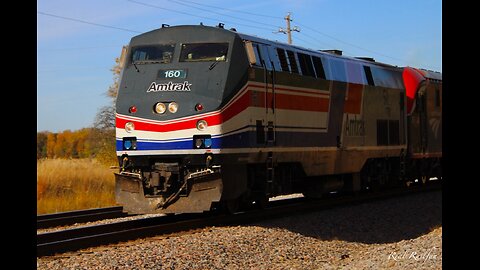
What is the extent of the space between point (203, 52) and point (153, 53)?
1076mm

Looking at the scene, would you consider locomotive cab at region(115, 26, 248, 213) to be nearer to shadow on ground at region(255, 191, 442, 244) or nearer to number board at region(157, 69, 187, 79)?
number board at region(157, 69, 187, 79)

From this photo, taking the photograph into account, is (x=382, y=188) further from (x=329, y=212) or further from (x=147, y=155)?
(x=147, y=155)

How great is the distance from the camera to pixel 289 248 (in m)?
10.5

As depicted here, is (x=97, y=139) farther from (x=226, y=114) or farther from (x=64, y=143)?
Answer: (x=64, y=143)

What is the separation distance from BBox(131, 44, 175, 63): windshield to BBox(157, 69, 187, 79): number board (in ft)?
1.03

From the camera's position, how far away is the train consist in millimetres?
12023

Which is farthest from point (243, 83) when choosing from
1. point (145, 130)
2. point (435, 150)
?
point (435, 150)

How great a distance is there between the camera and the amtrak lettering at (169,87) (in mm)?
12258

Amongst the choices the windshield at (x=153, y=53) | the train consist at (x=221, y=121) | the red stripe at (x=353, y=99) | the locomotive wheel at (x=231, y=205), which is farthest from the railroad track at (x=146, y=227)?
the windshield at (x=153, y=53)

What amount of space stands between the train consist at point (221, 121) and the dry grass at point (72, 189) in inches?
220

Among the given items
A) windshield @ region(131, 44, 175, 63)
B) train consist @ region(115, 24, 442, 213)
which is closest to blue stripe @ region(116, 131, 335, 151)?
train consist @ region(115, 24, 442, 213)

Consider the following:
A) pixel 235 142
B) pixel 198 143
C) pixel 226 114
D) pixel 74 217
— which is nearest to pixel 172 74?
pixel 226 114
